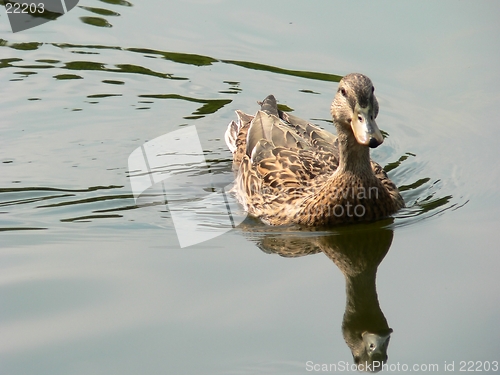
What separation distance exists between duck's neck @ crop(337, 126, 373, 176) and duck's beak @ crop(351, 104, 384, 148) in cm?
48

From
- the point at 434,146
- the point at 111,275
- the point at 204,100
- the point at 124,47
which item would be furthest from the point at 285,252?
the point at 124,47

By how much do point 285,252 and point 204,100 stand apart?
13.3 feet

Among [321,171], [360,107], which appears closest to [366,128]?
[360,107]

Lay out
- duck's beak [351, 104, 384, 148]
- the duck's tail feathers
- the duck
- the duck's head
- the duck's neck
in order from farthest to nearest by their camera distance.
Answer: the duck's tail feathers < the duck's neck < the duck < the duck's head < duck's beak [351, 104, 384, 148]

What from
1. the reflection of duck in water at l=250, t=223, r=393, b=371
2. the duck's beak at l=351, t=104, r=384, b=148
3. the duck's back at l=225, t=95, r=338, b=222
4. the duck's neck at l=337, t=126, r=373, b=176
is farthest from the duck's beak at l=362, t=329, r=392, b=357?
the duck's back at l=225, t=95, r=338, b=222

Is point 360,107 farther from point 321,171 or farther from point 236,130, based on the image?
point 236,130

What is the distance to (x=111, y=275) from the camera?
25.0 ft

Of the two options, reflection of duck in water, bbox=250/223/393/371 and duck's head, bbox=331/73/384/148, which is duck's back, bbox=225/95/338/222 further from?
duck's head, bbox=331/73/384/148

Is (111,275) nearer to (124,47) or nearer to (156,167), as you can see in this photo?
(156,167)

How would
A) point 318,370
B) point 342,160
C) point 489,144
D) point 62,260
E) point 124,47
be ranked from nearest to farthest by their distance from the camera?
point 318,370 → point 62,260 → point 342,160 → point 489,144 → point 124,47

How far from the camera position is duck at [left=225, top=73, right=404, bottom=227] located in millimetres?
8062

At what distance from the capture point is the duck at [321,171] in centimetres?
806

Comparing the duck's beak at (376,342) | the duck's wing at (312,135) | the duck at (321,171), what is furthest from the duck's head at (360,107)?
the duck's beak at (376,342)

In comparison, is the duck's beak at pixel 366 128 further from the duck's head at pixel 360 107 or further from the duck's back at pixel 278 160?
the duck's back at pixel 278 160
